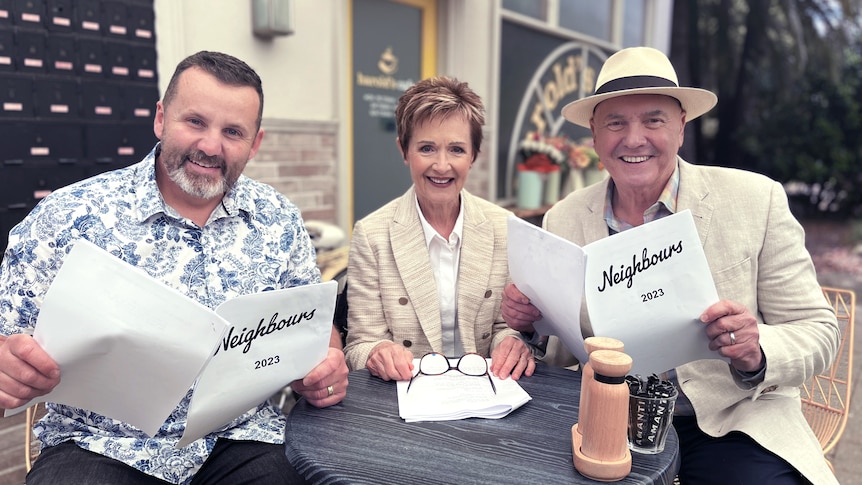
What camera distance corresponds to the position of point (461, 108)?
6.36 ft

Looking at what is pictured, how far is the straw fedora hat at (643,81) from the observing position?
173 centimetres

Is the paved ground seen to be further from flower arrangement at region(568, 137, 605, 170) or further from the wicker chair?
flower arrangement at region(568, 137, 605, 170)

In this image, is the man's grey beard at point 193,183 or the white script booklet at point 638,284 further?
the man's grey beard at point 193,183

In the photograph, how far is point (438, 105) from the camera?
1900 mm

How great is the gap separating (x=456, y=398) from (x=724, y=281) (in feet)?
2.86

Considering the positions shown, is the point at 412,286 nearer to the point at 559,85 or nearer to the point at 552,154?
the point at 552,154

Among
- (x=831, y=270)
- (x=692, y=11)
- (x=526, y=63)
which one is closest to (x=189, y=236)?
(x=526, y=63)

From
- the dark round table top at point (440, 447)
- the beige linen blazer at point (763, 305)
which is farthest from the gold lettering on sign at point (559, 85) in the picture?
the dark round table top at point (440, 447)

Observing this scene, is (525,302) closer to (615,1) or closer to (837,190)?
(615,1)

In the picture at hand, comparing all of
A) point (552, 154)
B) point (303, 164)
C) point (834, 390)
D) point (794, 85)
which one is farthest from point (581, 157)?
point (794, 85)

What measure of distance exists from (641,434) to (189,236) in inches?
49.4

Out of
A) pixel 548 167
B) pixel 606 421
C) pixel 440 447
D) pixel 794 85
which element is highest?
pixel 794 85

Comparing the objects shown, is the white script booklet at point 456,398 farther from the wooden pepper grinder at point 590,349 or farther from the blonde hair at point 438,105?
the blonde hair at point 438,105

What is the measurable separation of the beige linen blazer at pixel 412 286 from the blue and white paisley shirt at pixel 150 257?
240 mm
